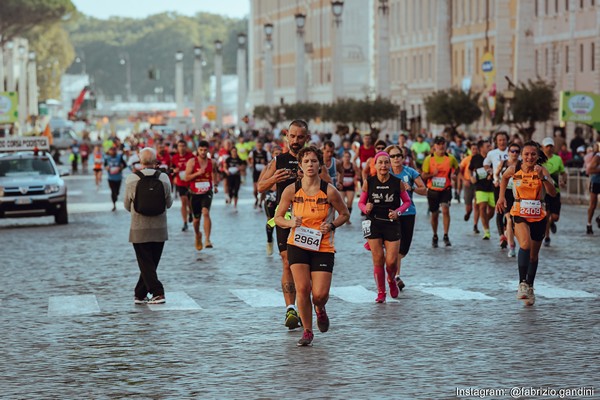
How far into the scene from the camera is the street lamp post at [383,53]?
2919 inches

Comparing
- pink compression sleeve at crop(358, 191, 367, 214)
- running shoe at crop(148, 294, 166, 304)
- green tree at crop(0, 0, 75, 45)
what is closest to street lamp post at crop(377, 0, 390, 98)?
pink compression sleeve at crop(358, 191, 367, 214)

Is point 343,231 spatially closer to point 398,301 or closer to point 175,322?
point 398,301

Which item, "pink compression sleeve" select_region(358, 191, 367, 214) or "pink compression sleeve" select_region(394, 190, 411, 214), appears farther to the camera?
"pink compression sleeve" select_region(394, 190, 411, 214)

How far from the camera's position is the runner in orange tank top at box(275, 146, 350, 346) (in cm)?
1399

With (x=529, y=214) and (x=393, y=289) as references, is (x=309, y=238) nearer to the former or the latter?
(x=393, y=289)

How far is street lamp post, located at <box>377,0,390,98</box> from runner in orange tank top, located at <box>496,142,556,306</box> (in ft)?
174

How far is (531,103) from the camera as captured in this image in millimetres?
57250

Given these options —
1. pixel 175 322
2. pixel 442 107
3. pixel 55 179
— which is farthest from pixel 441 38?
pixel 175 322

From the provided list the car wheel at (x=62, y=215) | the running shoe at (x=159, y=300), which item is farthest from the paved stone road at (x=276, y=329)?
the car wheel at (x=62, y=215)

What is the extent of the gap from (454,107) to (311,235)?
5157cm

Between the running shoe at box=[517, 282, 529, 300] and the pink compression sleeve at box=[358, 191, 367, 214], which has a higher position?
the pink compression sleeve at box=[358, 191, 367, 214]

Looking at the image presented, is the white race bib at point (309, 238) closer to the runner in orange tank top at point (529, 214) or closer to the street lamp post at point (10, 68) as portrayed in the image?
the runner in orange tank top at point (529, 214)

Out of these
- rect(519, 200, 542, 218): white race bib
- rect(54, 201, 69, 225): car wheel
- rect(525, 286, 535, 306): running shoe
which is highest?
rect(519, 200, 542, 218): white race bib

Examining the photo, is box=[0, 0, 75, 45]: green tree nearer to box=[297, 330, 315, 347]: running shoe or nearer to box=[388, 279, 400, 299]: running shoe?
box=[388, 279, 400, 299]: running shoe
